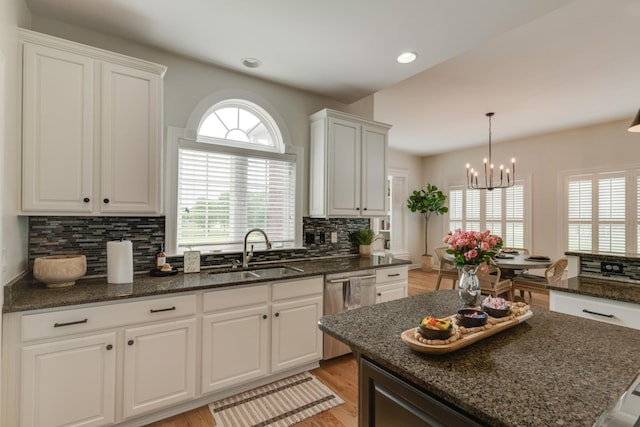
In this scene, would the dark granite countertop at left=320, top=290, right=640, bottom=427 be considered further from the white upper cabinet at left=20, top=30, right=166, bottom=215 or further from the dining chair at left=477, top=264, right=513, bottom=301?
the dining chair at left=477, top=264, right=513, bottom=301

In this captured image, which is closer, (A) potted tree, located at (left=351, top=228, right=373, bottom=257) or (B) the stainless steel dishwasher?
(B) the stainless steel dishwasher

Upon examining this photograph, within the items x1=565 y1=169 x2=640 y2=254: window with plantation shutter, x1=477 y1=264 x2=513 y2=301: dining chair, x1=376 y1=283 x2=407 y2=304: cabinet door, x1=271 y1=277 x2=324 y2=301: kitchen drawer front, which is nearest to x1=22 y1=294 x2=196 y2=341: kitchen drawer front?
x1=271 y1=277 x2=324 y2=301: kitchen drawer front

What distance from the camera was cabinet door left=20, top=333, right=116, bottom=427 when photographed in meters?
1.64

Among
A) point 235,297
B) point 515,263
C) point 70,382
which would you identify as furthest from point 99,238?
point 515,263

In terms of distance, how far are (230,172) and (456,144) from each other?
5.60 m

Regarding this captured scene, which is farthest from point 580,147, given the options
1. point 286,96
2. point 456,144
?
point 286,96

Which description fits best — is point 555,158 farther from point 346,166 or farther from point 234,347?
point 234,347

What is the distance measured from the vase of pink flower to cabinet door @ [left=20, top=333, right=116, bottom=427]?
2.02 m

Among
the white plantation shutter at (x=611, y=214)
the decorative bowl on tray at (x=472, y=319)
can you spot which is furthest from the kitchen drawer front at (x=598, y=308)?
the white plantation shutter at (x=611, y=214)

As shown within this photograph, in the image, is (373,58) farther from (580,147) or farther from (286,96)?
(580,147)

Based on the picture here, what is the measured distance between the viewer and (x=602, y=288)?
6.66ft

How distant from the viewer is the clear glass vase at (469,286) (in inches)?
58.6

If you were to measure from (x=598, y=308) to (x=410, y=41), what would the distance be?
7.39 ft

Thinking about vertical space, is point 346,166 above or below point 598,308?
above
